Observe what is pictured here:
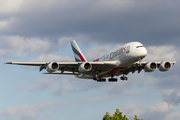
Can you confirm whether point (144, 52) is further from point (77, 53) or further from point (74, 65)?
point (77, 53)

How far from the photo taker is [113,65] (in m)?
53.5

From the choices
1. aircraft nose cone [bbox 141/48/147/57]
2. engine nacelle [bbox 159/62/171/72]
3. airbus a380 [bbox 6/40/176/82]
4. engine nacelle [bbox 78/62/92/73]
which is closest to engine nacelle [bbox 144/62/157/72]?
airbus a380 [bbox 6/40/176/82]

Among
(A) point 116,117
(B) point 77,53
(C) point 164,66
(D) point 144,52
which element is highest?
(B) point 77,53

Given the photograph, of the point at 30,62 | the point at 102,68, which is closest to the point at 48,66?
the point at 30,62

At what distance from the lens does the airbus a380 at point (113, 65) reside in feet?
168

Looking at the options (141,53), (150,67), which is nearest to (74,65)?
(141,53)

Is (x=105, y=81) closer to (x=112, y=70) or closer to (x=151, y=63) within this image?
(x=112, y=70)

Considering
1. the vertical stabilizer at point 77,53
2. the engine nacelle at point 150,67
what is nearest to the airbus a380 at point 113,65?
the engine nacelle at point 150,67

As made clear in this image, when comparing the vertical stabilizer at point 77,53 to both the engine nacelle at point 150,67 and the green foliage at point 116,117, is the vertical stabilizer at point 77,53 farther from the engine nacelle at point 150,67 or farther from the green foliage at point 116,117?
the green foliage at point 116,117

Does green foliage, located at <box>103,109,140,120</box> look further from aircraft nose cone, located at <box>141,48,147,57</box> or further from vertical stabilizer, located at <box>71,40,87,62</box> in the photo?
vertical stabilizer, located at <box>71,40,87,62</box>

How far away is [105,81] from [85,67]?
7.84 m

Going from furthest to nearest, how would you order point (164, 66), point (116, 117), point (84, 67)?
1. point (164, 66)
2. point (84, 67)
3. point (116, 117)

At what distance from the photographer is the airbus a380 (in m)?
51.2

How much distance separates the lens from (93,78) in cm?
5922
